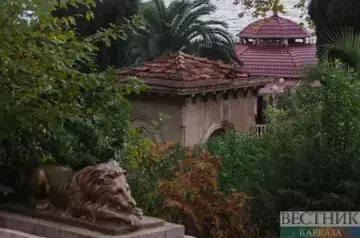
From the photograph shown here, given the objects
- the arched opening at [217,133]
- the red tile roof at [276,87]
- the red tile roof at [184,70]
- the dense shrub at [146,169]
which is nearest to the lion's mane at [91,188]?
the dense shrub at [146,169]

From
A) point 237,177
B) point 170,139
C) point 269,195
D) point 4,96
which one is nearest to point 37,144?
point 4,96

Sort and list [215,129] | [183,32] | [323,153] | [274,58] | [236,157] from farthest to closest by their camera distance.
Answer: [183,32]
[274,58]
[215,129]
[236,157]
[323,153]

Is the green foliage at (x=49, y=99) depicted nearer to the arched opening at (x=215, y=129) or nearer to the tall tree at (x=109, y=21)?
the arched opening at (x=215, y=129)

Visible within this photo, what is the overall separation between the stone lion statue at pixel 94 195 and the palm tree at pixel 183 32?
24.2m

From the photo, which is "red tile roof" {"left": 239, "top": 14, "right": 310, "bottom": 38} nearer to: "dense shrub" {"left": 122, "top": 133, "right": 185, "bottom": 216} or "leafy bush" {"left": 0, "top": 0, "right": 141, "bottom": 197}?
"dense shrub" {"left": 122, "top": 133, "right": 185, "bottom": 216}

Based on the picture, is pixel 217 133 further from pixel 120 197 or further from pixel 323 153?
pixel 120 197

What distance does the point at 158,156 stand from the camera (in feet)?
32.6

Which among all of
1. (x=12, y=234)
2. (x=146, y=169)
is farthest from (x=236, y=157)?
(x=12, y=234)

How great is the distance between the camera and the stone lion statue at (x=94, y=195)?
5.59m

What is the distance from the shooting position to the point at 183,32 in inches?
1218

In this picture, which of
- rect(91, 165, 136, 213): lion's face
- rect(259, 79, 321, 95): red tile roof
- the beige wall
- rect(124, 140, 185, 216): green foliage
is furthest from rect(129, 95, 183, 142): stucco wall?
rect(91, 165, 136, 213): lion's face

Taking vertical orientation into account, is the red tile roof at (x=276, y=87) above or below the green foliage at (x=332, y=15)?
below

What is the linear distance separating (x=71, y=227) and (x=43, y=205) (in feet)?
1.64

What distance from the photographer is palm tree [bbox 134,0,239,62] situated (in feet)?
99.7
